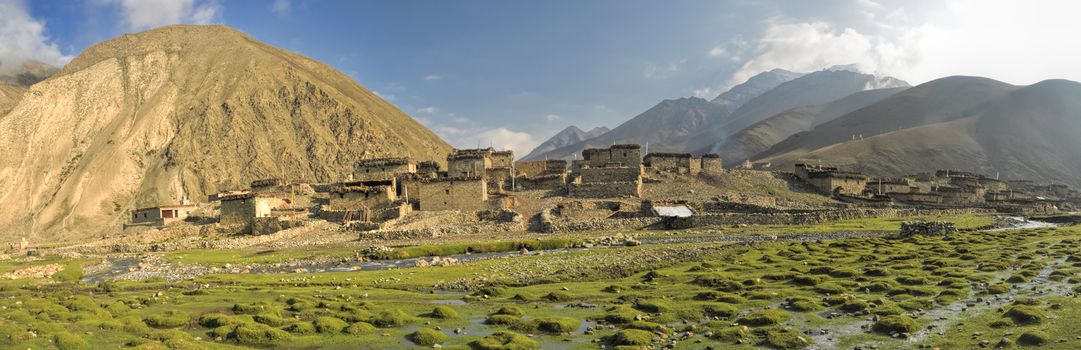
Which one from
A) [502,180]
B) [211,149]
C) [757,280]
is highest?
[211,149]

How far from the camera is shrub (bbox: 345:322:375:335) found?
23672mm

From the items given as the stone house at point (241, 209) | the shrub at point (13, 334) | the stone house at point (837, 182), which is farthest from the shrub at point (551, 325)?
the stone house at point (837, 182)

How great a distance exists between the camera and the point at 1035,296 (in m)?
26.5

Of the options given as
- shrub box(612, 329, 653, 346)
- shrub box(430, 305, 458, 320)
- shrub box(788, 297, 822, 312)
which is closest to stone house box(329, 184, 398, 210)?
shrub box(430, 305, 458, 320)

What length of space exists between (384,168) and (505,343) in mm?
82181

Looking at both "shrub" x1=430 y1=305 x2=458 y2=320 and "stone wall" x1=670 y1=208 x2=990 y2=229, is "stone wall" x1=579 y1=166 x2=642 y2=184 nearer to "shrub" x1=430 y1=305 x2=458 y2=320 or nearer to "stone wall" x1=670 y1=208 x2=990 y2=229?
"stone wall" x1=670 y1=208 x2=990 y2=229

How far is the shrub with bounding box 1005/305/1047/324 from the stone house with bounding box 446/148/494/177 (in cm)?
7665

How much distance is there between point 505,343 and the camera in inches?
838

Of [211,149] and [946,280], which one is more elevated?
[211,149]

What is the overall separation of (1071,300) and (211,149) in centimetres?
16914

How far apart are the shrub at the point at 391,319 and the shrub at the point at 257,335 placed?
363 centimetres

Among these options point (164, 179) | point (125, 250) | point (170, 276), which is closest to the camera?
point (170, 276)

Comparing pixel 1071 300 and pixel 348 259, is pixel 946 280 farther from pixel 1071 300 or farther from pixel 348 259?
pixel 348 259

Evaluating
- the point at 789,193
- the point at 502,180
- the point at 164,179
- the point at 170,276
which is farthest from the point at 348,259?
the point at 164,179
